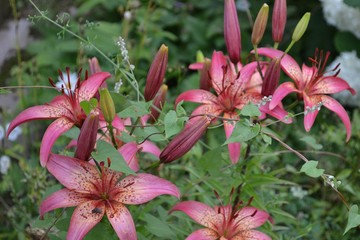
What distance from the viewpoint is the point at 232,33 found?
1.08 metres

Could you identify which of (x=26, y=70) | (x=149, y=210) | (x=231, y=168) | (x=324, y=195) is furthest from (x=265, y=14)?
(x=26, y=70)

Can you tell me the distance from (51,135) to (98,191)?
0.10 metres

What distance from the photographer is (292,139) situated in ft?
6.26

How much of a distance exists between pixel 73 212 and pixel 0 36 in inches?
69.3

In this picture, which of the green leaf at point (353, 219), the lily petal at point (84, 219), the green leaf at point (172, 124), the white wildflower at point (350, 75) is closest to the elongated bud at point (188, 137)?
the green leaf at point (172, 124)

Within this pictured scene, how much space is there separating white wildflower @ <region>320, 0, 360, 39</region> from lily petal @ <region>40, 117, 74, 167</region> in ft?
4.51

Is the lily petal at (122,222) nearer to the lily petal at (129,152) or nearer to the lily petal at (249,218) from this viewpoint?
the lily petal at (129,152)

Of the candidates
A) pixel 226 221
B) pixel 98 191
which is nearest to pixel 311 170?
pixel 226 221

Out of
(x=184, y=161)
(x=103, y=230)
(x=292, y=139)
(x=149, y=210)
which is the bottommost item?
(x=292, y=139)

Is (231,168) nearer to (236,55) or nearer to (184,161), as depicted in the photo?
(236,55)

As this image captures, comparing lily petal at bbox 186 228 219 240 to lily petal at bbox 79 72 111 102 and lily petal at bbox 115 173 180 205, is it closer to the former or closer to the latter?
lily petal at bbox 115 173 180 205

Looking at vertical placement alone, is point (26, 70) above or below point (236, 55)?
below

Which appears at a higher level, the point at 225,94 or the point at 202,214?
the point at 225,94

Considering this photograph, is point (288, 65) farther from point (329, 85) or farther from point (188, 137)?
Result: point (188, 137)
